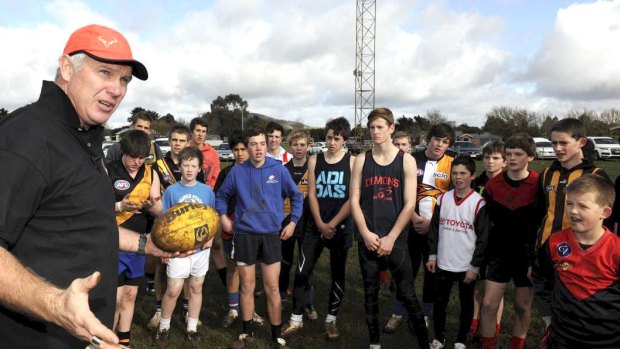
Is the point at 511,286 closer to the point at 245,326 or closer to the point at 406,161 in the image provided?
the point at 406,161

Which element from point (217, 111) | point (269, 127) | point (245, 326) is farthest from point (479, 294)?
point (217, 111)

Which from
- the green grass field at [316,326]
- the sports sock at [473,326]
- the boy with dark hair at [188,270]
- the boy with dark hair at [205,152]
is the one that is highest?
the boy with dark hair at [205,152]

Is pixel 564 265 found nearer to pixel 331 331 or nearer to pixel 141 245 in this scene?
pixel 331 331

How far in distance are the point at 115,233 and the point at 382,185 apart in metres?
2.77

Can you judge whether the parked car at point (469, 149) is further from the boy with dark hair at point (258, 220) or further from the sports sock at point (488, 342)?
the boy with dark hair at point (258, 220)

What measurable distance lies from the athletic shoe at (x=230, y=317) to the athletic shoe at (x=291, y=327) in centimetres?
66

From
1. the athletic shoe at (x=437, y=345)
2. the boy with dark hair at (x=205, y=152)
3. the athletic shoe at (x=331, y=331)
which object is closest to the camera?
the athletic shoe at (x=437, y=345)

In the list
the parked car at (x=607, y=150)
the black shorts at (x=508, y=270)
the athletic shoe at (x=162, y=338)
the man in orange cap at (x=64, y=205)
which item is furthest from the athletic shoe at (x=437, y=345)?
the parked car at (x=607, y=150)

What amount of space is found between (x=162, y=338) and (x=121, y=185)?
1.71m

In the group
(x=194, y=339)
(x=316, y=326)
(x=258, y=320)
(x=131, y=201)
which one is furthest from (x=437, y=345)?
(x=131, y=201)

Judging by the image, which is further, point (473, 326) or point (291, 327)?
point (291, 327)

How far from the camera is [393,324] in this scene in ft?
15.9

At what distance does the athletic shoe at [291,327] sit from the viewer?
4.79 metres

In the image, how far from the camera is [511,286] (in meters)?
6.11
